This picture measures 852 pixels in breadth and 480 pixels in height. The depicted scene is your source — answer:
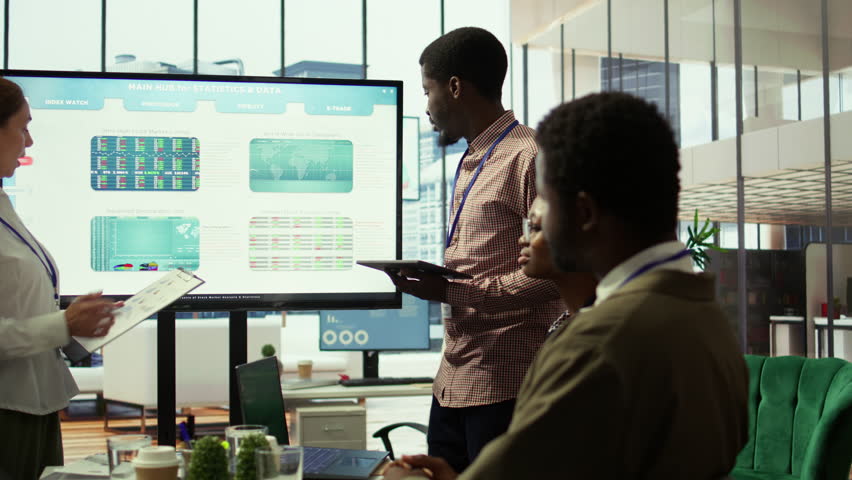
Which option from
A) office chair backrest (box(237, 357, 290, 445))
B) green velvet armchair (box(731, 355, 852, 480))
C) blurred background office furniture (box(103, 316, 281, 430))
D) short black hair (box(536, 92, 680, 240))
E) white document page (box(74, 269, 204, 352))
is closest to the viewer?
short black hair (box(536, 92, 680, 240))

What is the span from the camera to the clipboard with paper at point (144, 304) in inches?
69.1

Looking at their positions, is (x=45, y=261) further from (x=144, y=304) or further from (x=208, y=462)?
(x=208, y=462)

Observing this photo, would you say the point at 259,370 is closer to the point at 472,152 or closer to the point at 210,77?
the point at 472,152

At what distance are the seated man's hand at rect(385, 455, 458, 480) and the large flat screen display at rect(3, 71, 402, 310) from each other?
1255 millimetres

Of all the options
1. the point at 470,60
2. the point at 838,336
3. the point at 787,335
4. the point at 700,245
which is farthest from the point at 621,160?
the point at 787,335

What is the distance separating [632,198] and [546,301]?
1094 mm

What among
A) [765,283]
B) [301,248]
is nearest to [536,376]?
[301,248]

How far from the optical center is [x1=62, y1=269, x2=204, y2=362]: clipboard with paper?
175cm

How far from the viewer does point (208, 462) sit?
1.31 metres

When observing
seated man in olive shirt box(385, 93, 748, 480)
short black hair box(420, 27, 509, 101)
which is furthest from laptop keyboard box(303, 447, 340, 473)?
short black hair box(420, 27, 509, 101)

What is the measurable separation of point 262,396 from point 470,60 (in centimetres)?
104

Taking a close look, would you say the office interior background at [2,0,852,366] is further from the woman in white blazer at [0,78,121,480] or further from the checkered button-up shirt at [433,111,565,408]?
the woman in white blazer at [0,78,121,480]

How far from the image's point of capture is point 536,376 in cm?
88

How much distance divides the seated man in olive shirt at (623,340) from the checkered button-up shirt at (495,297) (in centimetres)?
99
